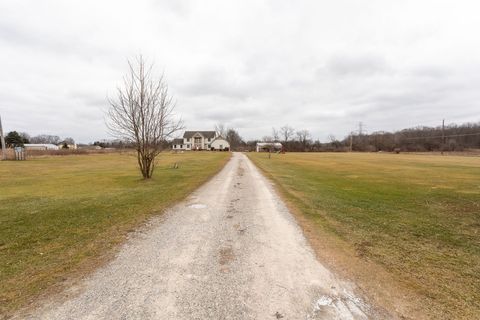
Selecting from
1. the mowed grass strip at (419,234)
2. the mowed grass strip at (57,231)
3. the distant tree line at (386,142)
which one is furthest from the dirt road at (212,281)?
the distant tree line at (386,142)

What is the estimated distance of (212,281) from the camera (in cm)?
387

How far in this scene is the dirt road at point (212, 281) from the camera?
10.3ft

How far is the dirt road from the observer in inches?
124

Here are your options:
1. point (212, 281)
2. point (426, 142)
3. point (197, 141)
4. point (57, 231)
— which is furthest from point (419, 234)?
point (426, 142)

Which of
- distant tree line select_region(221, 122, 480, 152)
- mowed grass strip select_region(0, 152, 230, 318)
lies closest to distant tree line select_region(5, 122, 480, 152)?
distant tree line select_region(221, 122, 480, 152)

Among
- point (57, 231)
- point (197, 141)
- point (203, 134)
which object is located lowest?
point (57, 231)

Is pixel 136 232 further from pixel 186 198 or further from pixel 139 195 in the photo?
pixel 139 195

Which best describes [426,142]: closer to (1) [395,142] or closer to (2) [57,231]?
(1) [395,142]

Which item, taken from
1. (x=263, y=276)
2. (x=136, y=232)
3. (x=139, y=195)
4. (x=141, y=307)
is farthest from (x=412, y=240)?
(x=139, y=195)

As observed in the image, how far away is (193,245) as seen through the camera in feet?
17.7

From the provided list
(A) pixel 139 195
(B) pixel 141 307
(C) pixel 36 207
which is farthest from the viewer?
(A) pixel 139 195

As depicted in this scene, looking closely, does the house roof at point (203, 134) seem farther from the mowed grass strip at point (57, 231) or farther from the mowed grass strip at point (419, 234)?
the mowed grass strip at point (419, 234)

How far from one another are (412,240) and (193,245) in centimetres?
535

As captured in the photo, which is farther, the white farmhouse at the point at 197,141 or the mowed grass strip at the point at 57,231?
the white farmhouse at the point at 197,141
